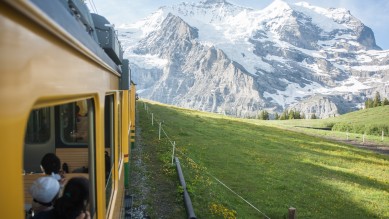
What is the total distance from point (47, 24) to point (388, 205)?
1762 cm

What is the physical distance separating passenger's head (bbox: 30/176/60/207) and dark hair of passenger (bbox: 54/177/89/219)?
3.4 inches

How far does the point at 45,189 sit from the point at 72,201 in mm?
285

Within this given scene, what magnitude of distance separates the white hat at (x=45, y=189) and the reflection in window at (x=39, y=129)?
3.61 metres

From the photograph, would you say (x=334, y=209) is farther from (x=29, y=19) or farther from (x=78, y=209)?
(x=29, y=19)

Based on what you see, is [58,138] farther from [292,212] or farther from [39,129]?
[292,212]

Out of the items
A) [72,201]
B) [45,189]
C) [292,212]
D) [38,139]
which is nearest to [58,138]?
[38,139]

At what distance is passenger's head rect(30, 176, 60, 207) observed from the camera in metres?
2.88

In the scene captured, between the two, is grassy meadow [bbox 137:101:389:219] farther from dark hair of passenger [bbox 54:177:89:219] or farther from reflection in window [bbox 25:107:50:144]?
dark hair of passenger [bbox 54:177:89:219]

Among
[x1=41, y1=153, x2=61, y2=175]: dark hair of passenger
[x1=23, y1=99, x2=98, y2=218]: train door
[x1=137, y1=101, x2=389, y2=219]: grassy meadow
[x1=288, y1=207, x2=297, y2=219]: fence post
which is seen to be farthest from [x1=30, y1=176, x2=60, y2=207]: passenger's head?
[x1=137, y1=101, x2=389, y2=219]: grassy meadow

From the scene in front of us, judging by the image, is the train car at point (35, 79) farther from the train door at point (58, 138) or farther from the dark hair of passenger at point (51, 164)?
the train door at point (58, 138)

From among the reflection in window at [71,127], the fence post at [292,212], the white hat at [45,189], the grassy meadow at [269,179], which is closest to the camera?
the white hat at [45,189]

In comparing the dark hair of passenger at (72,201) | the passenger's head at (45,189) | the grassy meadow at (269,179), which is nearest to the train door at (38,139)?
the dark hair of passenger at (72,201)

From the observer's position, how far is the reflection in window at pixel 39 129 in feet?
20.7

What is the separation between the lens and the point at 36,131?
21.0 feet
